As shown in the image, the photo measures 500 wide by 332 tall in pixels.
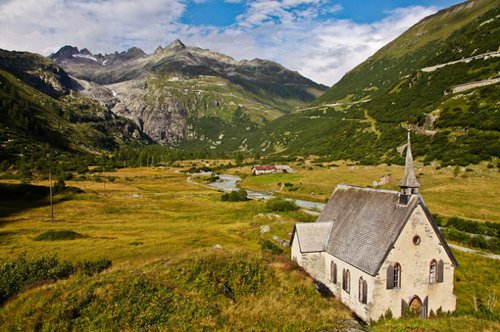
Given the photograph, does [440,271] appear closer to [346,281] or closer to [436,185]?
[346,281]

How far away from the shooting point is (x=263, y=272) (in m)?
33.8

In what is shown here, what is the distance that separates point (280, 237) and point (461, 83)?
150087mm

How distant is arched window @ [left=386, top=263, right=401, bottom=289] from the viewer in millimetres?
31781

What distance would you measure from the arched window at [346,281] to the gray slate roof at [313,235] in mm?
4752

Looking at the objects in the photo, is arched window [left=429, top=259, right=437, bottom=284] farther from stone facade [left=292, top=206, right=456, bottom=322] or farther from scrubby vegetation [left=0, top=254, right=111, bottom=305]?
scrubby vegetation [left=0, top=254, right=111, bottom=305]

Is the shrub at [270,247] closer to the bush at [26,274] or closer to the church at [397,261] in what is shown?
the church at [397,261]

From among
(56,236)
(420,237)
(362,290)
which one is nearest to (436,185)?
(420,237)

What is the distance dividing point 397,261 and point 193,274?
19.3 metres

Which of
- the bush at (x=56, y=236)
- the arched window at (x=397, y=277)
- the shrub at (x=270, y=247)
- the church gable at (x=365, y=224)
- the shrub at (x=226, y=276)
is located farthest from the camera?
the bush at (x=56, y=236)

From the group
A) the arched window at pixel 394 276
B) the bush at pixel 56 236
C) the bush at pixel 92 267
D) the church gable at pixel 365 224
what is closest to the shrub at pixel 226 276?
the church gable at pixel 365 224

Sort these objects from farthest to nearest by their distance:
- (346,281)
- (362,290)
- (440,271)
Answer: (346,281), (440,271), (362,290)

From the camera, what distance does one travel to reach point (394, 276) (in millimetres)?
32188

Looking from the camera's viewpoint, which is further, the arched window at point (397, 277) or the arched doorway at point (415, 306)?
the arched doorway at point (415, 306)

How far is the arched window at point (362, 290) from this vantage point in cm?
3272
